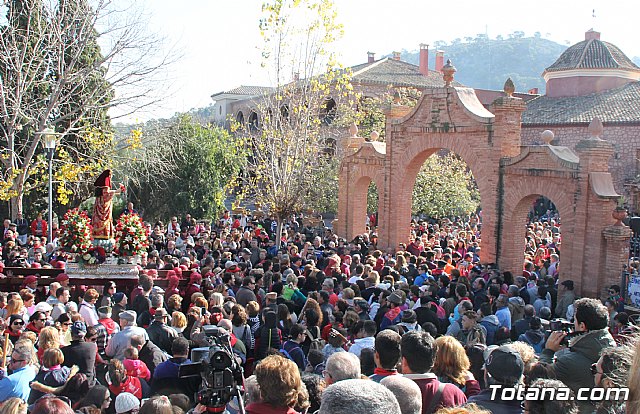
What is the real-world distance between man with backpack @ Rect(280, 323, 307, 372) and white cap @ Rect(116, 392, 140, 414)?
86.5 inches

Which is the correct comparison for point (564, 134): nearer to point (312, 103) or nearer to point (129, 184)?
point (312, 103)

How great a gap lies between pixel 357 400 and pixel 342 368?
2.28 metres

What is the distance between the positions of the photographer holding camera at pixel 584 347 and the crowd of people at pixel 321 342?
0.01 metres

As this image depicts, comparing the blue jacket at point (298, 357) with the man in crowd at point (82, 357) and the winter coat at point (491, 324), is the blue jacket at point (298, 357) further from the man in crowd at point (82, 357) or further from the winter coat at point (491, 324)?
the winter coat at point (491, 324)

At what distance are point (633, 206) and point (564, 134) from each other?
8.23 metres

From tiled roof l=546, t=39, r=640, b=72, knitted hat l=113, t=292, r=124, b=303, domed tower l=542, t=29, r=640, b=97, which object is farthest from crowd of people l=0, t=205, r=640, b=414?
tiled roof l=546, t=39, r=640, b=72

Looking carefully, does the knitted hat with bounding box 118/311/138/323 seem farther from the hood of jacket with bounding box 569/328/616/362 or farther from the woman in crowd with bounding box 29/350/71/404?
the hood of jacket with bounding box 569/328/616/362

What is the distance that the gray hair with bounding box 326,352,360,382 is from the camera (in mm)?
5176

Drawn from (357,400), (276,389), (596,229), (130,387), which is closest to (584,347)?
(276,389)

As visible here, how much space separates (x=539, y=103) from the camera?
141 ft

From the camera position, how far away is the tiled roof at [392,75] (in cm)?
4556

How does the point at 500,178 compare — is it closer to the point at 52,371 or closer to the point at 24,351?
the point at 52,371

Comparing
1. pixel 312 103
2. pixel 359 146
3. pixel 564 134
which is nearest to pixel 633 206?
pixel 564 134

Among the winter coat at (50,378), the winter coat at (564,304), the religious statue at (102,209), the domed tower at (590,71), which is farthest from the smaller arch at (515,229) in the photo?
the domed tower at (590,71)
